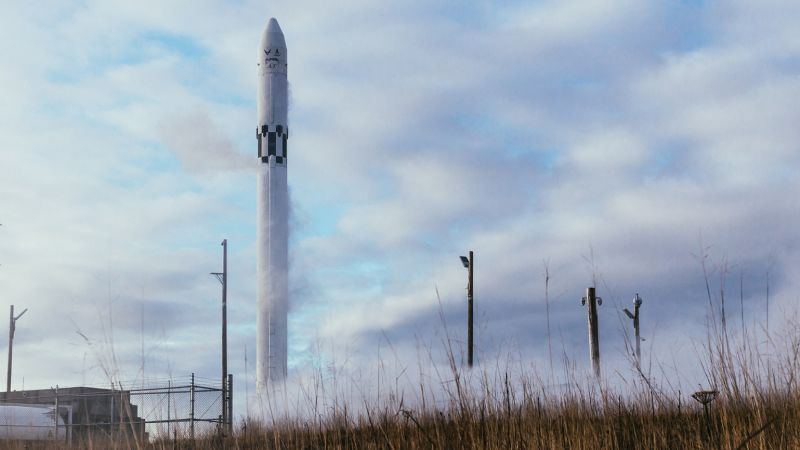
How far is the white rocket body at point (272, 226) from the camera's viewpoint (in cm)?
2520

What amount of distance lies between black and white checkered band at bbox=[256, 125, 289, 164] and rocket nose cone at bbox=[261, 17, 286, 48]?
2.63 metres

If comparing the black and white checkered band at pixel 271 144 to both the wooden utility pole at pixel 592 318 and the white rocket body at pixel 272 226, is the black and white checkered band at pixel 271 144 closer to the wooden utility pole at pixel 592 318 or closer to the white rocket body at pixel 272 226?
the white rocket body at pixel 272 226

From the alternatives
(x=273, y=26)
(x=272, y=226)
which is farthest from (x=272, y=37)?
(x=272, y=226)

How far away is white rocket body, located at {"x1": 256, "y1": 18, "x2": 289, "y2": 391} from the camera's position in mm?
25203

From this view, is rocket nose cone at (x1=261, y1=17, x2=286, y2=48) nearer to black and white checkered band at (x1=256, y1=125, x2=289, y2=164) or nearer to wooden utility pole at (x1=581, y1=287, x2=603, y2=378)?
black and white checkered band at (x1=256, y1=125, x2=289, y2=164)

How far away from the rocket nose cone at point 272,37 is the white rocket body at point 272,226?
50 centimetres

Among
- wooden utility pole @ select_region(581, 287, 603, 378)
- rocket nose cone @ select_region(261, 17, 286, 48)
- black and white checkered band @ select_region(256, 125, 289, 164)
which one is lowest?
wooden utility pole @ select_region(581, 287, 603, 378)

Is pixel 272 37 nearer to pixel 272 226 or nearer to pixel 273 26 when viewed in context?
pixel 273 26

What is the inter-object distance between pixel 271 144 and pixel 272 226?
8.14 feet

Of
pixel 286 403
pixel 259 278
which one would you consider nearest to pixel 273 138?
pixel 259 278

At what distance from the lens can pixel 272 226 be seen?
83.4 feet

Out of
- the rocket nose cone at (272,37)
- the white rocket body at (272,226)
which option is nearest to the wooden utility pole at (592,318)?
the white rocket body at (272,226)

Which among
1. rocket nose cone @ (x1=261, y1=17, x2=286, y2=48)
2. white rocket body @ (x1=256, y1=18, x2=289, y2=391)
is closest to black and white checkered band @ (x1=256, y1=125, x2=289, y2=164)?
white rocket body @ (x1=256, y1=18, x2=289, y2=391)

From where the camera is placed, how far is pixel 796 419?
19.0ft
